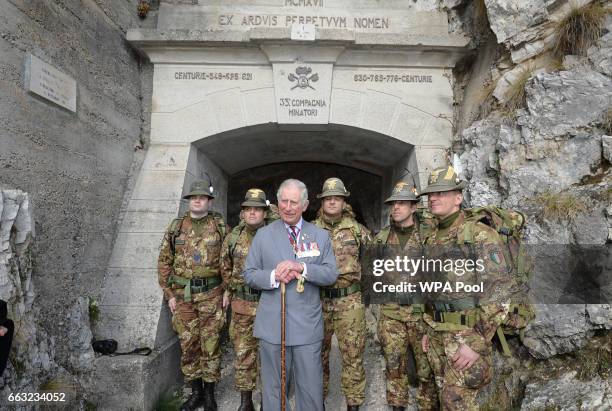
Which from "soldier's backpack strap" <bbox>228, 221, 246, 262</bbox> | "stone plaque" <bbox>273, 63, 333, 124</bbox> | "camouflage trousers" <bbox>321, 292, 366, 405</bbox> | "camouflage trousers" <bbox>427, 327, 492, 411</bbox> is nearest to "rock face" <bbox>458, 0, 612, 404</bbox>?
"camouflage trousers" <bbox>427, 327, 492, 411</bbox>

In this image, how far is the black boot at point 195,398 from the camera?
3.90m

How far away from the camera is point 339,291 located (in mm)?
3652

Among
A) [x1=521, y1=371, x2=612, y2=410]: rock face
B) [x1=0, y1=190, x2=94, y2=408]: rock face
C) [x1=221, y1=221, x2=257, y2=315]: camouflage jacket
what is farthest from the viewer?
[x1=221, y1=221, x2=257, y2=315]: camouflage jacket

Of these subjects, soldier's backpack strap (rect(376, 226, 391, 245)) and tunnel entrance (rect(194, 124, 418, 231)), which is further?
tunnel entrance (rect(194, 124, 418, 231))

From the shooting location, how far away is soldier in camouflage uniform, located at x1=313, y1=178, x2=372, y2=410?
11.8 feet

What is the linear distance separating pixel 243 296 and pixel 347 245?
3.81ft

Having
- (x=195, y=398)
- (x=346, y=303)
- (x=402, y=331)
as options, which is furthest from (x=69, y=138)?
(x=402, y=331)

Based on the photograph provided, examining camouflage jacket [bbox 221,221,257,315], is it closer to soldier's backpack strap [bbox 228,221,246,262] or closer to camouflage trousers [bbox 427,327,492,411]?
soldier's backpack strap [bbox 228,221,246,262]

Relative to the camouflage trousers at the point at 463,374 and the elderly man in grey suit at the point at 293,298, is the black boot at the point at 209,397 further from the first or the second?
the camouflage trousers at the point at 463,374

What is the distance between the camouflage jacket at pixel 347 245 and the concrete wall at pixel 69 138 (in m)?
2.42

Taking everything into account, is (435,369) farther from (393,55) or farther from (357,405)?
(393,55)

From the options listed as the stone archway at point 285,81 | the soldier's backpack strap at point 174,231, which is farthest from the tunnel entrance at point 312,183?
the soldier's backpack strap at point 174,231

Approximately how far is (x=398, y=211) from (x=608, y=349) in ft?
6.40

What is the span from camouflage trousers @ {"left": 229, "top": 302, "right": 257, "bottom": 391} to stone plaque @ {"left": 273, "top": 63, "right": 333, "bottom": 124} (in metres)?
2.61
